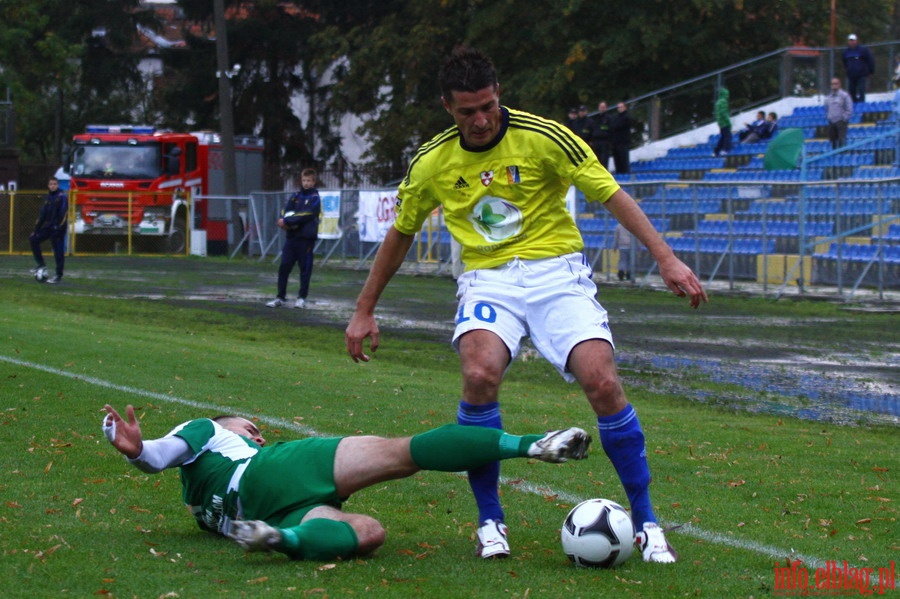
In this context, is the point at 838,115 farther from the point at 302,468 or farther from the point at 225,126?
the point at 302,468

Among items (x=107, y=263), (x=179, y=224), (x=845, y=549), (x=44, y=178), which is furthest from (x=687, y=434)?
(x=44, y=178)

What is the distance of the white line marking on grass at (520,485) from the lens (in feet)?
17.3

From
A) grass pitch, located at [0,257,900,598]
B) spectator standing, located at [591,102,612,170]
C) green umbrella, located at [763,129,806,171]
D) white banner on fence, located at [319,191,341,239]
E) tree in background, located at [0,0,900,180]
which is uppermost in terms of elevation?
tree in background, located at [0,0,900,180]

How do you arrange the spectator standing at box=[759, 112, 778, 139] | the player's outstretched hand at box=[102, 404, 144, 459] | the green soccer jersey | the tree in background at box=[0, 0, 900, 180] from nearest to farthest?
the player's outstretched hand at box=[102, 404, 144, 459], the green soccer jersey, the spectator standing at box=[759, 112, 778, 139], the tree in background at box=[0, 0, 900, 180]

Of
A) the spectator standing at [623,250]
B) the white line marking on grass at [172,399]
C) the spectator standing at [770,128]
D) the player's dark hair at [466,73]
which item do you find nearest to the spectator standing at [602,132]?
the spectator standing at [770,128]

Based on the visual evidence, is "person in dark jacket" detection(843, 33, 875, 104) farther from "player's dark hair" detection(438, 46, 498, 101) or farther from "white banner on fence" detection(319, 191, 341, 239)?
"player's dark hair" detection(438, 46, 498, 101)

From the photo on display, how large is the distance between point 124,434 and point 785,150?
946 inches

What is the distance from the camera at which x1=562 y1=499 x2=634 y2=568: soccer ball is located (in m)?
4.95

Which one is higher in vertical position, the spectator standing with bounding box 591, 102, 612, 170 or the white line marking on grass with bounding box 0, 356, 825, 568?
the spectator standing with bounding box 591, 102, 612, 170

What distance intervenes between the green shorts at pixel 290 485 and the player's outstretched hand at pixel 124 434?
0.45 metres

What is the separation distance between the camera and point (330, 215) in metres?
33.6

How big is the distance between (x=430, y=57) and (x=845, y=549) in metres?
37.5

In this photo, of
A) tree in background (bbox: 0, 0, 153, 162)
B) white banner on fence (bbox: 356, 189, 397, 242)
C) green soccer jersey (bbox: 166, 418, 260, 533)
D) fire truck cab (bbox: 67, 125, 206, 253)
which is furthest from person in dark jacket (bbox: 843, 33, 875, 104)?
tree in background (bbox: 0, 0, 153, 162)

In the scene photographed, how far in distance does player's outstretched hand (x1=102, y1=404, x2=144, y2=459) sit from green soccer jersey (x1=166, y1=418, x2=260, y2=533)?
0.25 meters
